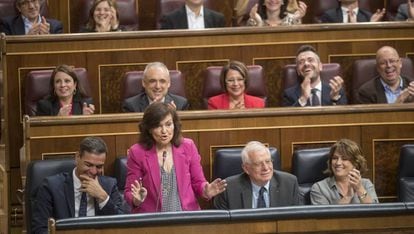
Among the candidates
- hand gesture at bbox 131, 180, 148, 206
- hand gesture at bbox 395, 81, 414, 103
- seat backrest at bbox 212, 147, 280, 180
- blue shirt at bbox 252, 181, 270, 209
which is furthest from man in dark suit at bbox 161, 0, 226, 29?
hand gesture at bbox 131, 180, 148, 206

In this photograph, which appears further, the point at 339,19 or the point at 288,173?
the point at 339,19

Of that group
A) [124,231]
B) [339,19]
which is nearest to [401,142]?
[339,19]

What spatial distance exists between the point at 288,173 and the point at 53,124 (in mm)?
744

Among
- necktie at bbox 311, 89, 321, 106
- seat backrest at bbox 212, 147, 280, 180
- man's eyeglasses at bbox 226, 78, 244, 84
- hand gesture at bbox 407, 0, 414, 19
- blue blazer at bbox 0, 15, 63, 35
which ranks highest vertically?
hand gesture at bbox 407, 0, 414, 19

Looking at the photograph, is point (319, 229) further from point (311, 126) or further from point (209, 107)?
point (209, 107)

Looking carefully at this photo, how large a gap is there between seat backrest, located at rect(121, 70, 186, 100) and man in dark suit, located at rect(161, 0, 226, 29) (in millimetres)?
583

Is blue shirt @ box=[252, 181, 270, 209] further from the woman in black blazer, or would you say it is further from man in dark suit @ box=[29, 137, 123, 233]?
the woman in black blazer

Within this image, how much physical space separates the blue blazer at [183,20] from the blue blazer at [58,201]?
139 cm

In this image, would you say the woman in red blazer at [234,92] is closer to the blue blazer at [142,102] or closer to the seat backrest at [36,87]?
the blue blazer at [142,102]

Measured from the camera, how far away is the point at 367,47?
4.26m

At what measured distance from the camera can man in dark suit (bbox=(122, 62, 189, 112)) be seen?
3.71 meters

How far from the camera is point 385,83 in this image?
4.05m

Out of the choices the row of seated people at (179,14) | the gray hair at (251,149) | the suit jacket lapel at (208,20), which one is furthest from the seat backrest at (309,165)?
the suit jacket lapel at (208,20)

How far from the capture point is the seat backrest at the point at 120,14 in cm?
458
